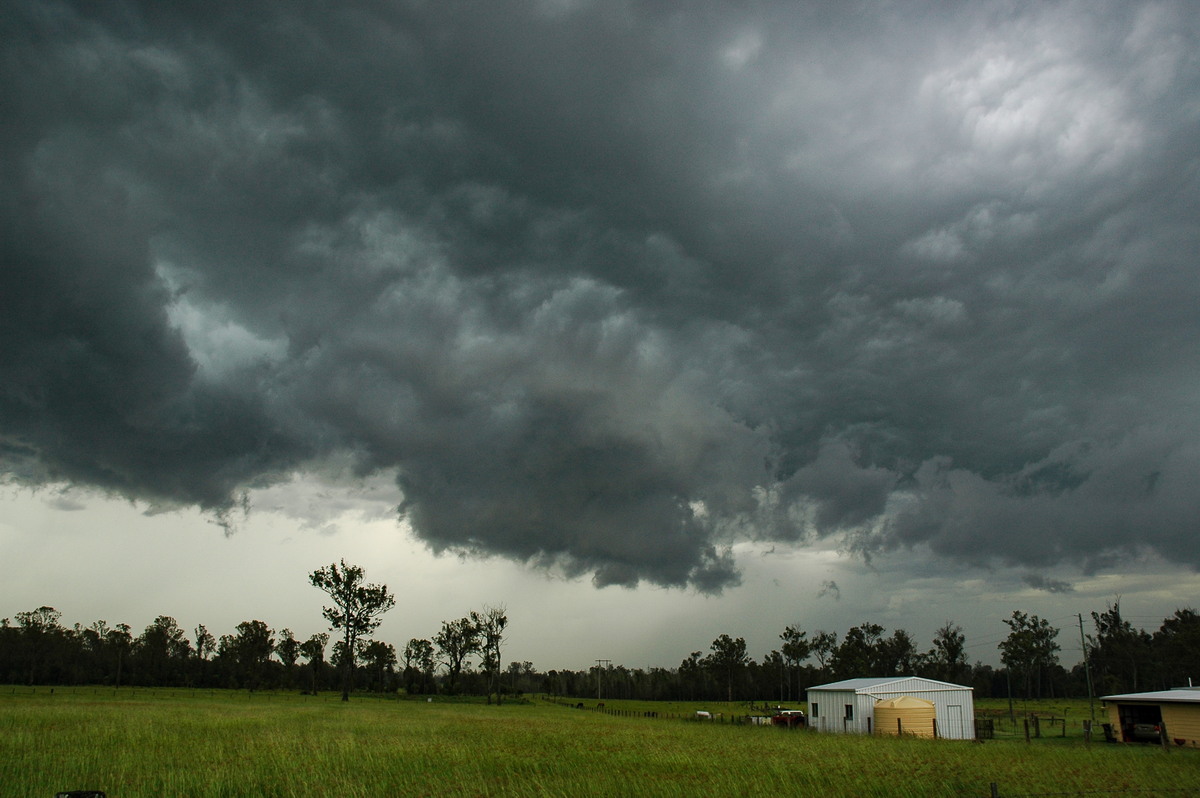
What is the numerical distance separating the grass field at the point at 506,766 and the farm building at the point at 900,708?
15.2 meters

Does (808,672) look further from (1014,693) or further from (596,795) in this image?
(596,795)

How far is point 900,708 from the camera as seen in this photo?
52312 mm

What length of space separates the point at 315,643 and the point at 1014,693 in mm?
171789

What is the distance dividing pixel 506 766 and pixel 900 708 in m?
39.5

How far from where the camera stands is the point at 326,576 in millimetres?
106250

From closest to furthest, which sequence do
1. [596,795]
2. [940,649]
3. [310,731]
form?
[596,795] → [310,731] → [940,649]

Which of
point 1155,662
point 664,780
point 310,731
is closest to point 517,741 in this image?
point 310,731

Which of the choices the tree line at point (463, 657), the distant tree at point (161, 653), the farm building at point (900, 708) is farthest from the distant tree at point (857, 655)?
the distant tree at point (161, 653)

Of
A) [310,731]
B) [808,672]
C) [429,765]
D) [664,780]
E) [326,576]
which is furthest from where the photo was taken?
[808,672]

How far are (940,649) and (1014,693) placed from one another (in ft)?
283

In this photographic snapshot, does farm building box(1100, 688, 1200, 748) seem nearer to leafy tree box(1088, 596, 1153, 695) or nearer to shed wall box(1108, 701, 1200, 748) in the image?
shed wall box(1108, 701, 1200, 748)

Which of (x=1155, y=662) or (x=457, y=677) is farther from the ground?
(x=1155, y=662)

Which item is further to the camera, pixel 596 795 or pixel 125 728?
pixel 125 728

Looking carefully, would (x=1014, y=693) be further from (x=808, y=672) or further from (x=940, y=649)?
(x=940, y=649)
